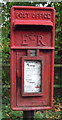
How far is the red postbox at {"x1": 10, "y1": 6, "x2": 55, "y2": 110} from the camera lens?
8.18 ft

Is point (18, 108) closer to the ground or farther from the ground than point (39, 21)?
closer to the ground

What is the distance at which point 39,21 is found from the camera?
250 cm

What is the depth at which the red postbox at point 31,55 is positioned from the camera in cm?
249

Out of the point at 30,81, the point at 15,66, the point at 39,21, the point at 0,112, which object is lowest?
the point at 0,112

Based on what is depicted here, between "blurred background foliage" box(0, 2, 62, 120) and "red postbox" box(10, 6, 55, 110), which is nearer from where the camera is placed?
"red postbox" box(10, 6, 55, 110)

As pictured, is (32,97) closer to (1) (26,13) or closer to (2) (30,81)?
(2) (30,81)

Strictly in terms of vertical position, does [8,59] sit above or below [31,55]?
below

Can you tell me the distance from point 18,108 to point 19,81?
299 millimetres

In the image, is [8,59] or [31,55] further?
[8,59]

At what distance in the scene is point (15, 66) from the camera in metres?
2.51

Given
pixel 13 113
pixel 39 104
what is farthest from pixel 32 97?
pixel 13 113

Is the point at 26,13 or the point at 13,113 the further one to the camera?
the point at 13,113

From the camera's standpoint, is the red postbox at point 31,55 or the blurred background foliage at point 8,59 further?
the blurred background foliage at point 8,59

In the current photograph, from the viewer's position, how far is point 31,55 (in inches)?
99.3
